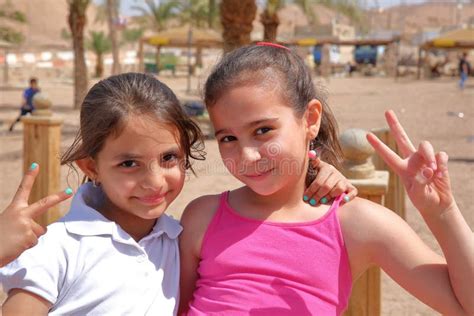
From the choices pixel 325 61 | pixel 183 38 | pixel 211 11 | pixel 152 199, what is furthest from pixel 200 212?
pixel 211 11

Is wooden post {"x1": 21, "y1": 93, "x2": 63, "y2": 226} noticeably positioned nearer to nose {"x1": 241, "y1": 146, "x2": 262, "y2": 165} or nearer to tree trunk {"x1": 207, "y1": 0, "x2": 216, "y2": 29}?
nose {"x1": 241, "y1": 146, "x2": 262, "y2": 165}

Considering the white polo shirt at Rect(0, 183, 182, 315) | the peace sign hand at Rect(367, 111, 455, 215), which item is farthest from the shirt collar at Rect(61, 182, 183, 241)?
the peace sign hand at Rect(367, 111, 455, 215)

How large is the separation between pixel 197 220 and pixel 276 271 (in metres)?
0.30

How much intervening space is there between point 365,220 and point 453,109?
51.8 ft

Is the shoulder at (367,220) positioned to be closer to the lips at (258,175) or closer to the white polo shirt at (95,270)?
the lips at (258,175)

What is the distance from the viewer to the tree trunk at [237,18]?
11805 mm

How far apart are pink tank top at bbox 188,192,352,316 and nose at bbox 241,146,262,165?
20 cm

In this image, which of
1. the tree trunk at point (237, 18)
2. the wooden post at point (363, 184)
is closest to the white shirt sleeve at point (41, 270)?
the wooden post at point (363, 184)

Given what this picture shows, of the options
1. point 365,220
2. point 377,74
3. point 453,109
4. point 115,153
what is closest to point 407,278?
point 365,220

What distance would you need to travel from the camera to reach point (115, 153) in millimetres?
1726

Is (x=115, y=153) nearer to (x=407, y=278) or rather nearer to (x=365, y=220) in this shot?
(x=365, y=220)

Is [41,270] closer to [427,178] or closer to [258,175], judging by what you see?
[258,175]

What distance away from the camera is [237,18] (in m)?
11.8

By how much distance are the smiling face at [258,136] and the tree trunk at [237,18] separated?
1017 centimetres
